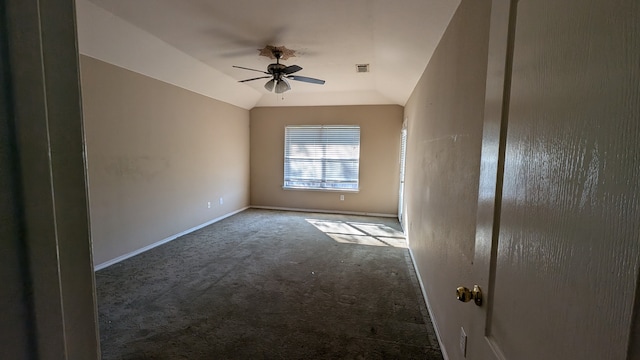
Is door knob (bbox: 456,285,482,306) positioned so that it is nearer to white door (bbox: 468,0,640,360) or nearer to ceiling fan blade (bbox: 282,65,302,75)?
white door (bbox: 468,0,640,360)

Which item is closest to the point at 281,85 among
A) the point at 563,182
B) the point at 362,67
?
the point at 362,67

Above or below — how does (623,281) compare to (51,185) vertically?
below

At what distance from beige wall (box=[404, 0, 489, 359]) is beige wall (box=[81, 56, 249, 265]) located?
357 cm

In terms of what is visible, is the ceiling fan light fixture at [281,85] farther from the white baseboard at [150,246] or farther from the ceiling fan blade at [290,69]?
the white baseboard at [150,246]

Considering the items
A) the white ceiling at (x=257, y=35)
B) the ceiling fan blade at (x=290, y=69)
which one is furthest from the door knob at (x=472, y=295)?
the ceiling fan blade at (x=290, y=69)

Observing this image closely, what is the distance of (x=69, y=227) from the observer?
0.36 meters

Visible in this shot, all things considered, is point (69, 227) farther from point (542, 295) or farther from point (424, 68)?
point (424, 68)

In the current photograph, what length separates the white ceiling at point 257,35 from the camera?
2.52 m

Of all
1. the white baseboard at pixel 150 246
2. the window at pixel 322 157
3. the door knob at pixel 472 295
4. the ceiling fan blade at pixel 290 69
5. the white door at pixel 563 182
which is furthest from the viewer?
the window at pixel 322 157

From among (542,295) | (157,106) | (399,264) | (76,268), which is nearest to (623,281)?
(542,295)

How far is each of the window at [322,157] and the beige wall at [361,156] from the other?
0.42 ft

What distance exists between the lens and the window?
21.2 feet

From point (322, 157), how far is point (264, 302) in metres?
4.33

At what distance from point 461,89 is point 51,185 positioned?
195 centimetres
